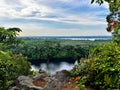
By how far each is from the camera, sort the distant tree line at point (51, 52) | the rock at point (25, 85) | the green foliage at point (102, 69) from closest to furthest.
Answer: the green foliage at point (102, 69), the rock at point (25, 85), the distant tree line at point (51, 52)

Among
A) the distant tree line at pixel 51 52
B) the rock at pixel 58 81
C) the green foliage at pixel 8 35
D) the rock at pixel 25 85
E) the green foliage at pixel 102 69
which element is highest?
the green foliage at pixel 8 35

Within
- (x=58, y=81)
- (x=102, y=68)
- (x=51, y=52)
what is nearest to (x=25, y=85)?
(x=58, y=81)

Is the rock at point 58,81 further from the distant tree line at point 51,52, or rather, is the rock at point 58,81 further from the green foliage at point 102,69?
the distant tree line at point 51,52

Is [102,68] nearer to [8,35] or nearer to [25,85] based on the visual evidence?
[8,35]

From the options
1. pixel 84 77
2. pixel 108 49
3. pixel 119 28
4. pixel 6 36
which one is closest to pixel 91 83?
pixel 84 77

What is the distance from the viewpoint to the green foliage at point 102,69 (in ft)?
30.3

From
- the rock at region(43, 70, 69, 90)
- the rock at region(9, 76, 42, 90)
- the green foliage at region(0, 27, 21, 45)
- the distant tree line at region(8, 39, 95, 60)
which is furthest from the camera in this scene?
the distant tree line at region(8, 39, 95, 60)

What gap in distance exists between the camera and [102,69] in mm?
9977

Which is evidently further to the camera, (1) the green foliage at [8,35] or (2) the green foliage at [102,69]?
(1) the green foliage at [8,35]

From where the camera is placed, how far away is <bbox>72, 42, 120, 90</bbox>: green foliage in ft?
30.3

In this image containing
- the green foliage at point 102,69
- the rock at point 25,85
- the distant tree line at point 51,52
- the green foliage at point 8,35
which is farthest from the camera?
the distant tree line at point 51,52

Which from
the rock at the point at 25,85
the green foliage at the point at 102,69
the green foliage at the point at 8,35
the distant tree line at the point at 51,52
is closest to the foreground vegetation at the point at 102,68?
the green foliage at the point at 102,69

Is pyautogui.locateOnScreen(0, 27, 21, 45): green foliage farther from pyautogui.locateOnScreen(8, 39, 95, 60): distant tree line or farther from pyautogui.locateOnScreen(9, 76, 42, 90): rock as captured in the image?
pyautogui.locateOnScreen(8, 39, 95, 60): distant tree line

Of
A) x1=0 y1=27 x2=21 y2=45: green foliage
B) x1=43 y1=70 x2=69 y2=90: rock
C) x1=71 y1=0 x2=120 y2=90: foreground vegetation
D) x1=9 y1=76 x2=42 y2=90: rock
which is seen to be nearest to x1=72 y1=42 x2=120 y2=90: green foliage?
x1=71 y1=0 x2=120 y2=90: foreground vegetation
